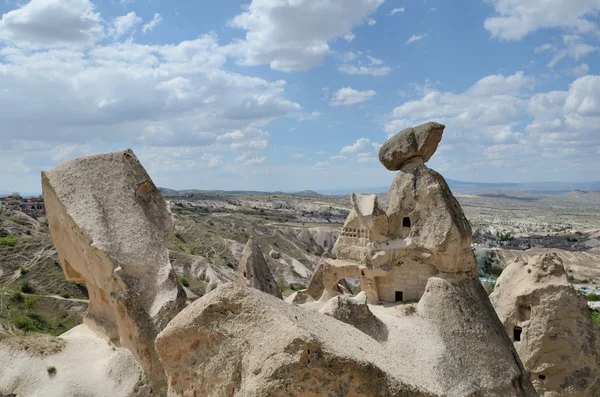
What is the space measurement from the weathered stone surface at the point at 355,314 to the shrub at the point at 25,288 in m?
28.0

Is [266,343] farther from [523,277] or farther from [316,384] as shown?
[523,277]

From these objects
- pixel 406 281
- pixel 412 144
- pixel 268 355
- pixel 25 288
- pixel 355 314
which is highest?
pixel 412 144

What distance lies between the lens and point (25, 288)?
31.3m

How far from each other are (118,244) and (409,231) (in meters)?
6.73

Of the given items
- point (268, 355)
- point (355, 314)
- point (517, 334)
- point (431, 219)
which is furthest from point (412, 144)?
point (268, 355)

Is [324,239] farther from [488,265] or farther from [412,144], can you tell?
[412,144]

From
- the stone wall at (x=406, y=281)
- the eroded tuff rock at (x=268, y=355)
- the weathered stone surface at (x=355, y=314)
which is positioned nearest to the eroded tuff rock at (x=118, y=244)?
the eroded tuff rock at (x=268, y=355)

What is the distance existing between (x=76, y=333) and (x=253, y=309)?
5.88m

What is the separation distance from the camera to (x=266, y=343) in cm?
439

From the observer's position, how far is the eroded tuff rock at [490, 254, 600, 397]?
12.4 meters

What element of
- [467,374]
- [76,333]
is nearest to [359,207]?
[467,374]

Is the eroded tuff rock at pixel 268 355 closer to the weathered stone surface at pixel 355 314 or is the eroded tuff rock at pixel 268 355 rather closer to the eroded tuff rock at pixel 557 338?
the weathered stone surface at pixel 355 314

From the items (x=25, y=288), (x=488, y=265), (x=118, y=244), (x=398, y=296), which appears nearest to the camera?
(x=118, y=244)

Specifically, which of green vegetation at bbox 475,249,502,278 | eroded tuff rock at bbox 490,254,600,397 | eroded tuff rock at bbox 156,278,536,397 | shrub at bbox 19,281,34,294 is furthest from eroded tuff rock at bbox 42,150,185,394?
green vegetation at bbox 475,249,502,278
